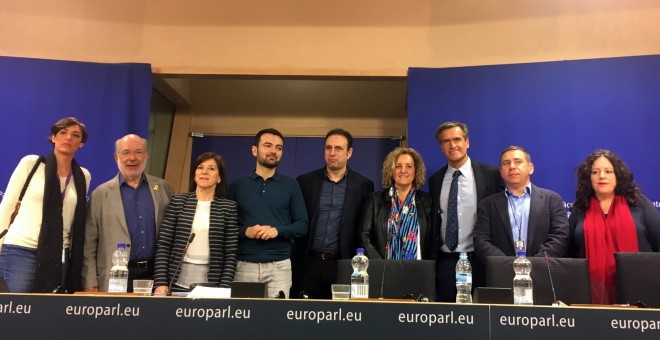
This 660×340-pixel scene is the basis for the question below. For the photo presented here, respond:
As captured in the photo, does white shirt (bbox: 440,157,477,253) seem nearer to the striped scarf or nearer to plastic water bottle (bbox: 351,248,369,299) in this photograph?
the striped scarf

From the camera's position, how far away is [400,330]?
1.73 meters

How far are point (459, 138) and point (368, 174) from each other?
1840 mm

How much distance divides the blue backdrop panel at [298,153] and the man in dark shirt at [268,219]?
1.78m

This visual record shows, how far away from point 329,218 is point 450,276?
76 centimetres

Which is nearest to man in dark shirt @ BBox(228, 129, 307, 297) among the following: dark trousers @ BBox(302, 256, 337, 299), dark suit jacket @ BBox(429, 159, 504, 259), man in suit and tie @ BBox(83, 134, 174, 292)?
dark trousers @ BBox(302, 256, 337, 299)

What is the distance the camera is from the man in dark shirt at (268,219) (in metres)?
3.05

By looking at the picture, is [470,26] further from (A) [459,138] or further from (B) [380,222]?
(B) [380,222]

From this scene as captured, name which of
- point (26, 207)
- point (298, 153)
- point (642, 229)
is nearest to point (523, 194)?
point (642, 229)

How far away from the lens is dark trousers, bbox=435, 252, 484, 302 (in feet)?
10.4

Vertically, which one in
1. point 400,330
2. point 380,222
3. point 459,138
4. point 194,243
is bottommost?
point 400,330

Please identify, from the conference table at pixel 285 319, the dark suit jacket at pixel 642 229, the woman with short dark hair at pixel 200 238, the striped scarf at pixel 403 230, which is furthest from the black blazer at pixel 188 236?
the dark suit jacket at pixel 642 229

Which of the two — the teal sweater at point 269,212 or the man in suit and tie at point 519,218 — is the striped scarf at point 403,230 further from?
the teal sweater at point 269,212

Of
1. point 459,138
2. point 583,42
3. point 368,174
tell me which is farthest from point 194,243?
point 583,42

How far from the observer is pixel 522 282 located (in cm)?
229
